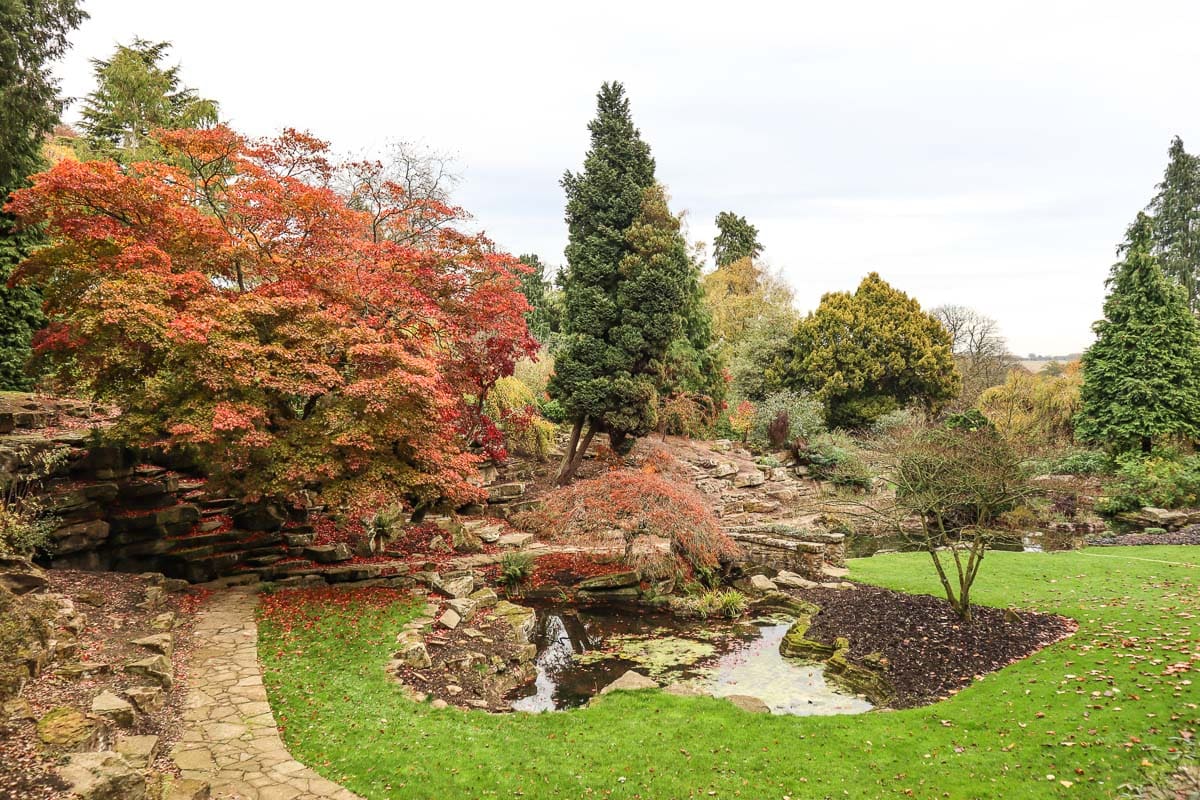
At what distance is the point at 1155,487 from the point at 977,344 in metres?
26.4

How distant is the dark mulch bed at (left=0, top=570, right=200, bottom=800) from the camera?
4.34 m

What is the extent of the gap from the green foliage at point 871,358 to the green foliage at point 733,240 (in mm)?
13233

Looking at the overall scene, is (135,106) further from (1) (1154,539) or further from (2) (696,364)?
(1) (1154,539)

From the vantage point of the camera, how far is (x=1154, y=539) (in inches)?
627

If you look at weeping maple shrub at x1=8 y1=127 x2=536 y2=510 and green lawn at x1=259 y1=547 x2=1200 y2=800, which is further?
weeping maple shrub at x1=8 y1=127 x2=536 y2=510

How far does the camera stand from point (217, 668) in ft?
25.5

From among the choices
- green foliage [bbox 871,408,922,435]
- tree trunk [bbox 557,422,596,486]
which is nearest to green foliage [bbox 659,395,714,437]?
tree trunk [bbox 557,422,596,486]

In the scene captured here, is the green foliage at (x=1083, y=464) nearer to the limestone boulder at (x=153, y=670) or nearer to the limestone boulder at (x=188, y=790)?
the limestone boulder at (x=188, y=790)

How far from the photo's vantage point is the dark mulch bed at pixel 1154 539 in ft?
50.2

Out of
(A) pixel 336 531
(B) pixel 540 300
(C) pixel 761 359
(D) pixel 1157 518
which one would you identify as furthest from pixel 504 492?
(B) pixel 540 300

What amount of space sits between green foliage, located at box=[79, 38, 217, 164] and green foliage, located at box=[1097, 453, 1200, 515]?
30.7m

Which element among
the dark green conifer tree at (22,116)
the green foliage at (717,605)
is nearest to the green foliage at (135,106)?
the dark green conifer tree at (22,116)

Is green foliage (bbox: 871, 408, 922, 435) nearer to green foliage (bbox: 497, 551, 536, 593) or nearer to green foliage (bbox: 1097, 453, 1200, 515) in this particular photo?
green foliage (bbox: 1097, 453, 1200, 515)

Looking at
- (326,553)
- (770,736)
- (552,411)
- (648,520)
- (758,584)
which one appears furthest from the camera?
(552,411)
